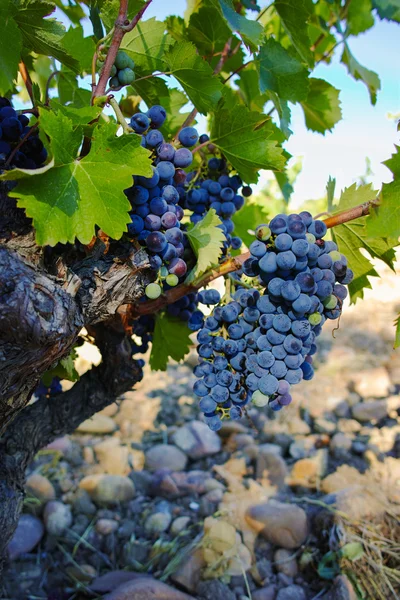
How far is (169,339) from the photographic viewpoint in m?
1.72

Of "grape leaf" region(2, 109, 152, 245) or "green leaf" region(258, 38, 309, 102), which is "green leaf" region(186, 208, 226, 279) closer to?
"grape leaf" region(2, 109, 152, 245)

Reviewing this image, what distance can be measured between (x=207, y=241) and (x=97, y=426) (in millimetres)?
2291

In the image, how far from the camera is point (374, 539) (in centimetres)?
217

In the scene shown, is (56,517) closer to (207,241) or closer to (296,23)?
(207,241)

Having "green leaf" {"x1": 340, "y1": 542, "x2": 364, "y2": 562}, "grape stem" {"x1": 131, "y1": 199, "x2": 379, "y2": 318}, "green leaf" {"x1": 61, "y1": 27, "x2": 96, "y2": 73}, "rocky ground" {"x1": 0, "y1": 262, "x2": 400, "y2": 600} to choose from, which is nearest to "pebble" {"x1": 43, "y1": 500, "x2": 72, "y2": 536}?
"rocky ground" {"x1": 0, "y1": 262, "x2": 400, "y2": 600}

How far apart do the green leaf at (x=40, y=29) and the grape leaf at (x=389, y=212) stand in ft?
2.63

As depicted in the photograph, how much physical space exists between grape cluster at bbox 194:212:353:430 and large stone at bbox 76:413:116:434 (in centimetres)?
212

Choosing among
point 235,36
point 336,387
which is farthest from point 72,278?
point 336,387

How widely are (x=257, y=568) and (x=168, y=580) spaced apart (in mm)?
371

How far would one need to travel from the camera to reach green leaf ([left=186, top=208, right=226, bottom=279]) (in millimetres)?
1249

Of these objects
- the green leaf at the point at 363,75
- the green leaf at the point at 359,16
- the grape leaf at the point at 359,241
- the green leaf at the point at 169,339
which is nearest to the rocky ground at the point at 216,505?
the green leaf at the point at 169,339

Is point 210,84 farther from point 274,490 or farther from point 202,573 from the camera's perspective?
point 274,490

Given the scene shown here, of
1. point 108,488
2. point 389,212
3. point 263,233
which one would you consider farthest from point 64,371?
point 108,488

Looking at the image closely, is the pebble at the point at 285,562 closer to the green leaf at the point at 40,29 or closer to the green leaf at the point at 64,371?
the green leaf at the point at 64,371
